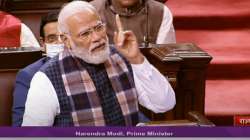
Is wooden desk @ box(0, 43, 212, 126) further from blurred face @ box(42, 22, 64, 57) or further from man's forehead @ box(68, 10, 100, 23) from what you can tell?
man's forehead @ box(68, 10, 100, 23)

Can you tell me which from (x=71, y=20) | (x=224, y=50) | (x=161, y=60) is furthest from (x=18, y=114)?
(x=224, y=50)

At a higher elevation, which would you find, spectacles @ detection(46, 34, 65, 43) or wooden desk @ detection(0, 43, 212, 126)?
spectacles @ detection(46, 34, 65, 43)

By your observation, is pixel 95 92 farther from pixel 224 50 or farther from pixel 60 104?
pixel 224 50

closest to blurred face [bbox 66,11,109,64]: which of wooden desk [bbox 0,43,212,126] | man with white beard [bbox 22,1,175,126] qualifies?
man with white beard [bbox 22,1,175,126]

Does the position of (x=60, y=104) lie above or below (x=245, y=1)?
below

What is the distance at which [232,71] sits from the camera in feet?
6.86

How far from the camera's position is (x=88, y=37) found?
6.73 ft

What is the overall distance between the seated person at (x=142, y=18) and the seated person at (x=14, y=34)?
0.73 ft

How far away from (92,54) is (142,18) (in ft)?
0.61

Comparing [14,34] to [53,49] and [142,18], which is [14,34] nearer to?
[53,49]

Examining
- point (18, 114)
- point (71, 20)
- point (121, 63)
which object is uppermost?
point (71, 20)

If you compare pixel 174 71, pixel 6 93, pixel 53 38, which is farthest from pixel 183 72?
pixel 6 93

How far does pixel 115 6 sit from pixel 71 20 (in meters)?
0.13

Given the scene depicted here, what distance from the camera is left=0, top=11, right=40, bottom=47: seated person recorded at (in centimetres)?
212
